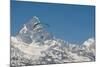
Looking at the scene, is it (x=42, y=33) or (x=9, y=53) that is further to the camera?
(x=42, y=33)

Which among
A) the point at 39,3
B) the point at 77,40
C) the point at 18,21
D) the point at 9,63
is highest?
the point at 39,3

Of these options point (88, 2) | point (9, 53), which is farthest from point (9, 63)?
point (88, 2)

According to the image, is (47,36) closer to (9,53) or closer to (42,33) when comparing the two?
(42,33)

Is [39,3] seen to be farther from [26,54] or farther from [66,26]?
[26,54]
